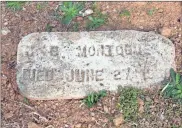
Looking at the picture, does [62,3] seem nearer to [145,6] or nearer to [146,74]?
[145,6]

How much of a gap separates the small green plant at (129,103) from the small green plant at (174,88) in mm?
193

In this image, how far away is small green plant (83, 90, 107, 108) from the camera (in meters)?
3.26

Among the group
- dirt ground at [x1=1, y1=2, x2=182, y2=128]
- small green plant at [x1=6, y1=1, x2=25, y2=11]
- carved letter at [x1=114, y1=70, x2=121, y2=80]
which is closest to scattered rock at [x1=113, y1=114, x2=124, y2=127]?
dirt ground at [x1=1, y1=2, x2=182, y2=128]

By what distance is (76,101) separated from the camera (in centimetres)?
331

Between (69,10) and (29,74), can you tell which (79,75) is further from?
(69,10)

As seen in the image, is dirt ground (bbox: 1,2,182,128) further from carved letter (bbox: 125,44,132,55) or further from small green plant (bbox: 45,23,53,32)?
carved letter (bbox: 125,44,132,55)

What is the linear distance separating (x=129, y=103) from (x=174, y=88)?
1.14 feet

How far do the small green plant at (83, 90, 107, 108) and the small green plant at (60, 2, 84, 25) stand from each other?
729 mm

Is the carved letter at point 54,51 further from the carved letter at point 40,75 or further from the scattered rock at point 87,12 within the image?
the scattered rock at point 87,12

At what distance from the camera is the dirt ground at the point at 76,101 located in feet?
10.5

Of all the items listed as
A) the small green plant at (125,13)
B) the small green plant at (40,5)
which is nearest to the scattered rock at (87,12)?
the small green plant at (125,13)

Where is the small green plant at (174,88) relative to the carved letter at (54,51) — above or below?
below

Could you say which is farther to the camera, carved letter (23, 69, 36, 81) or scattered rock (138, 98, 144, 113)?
carved letter (23, 69, 36, 81)

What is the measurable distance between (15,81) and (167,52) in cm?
116
